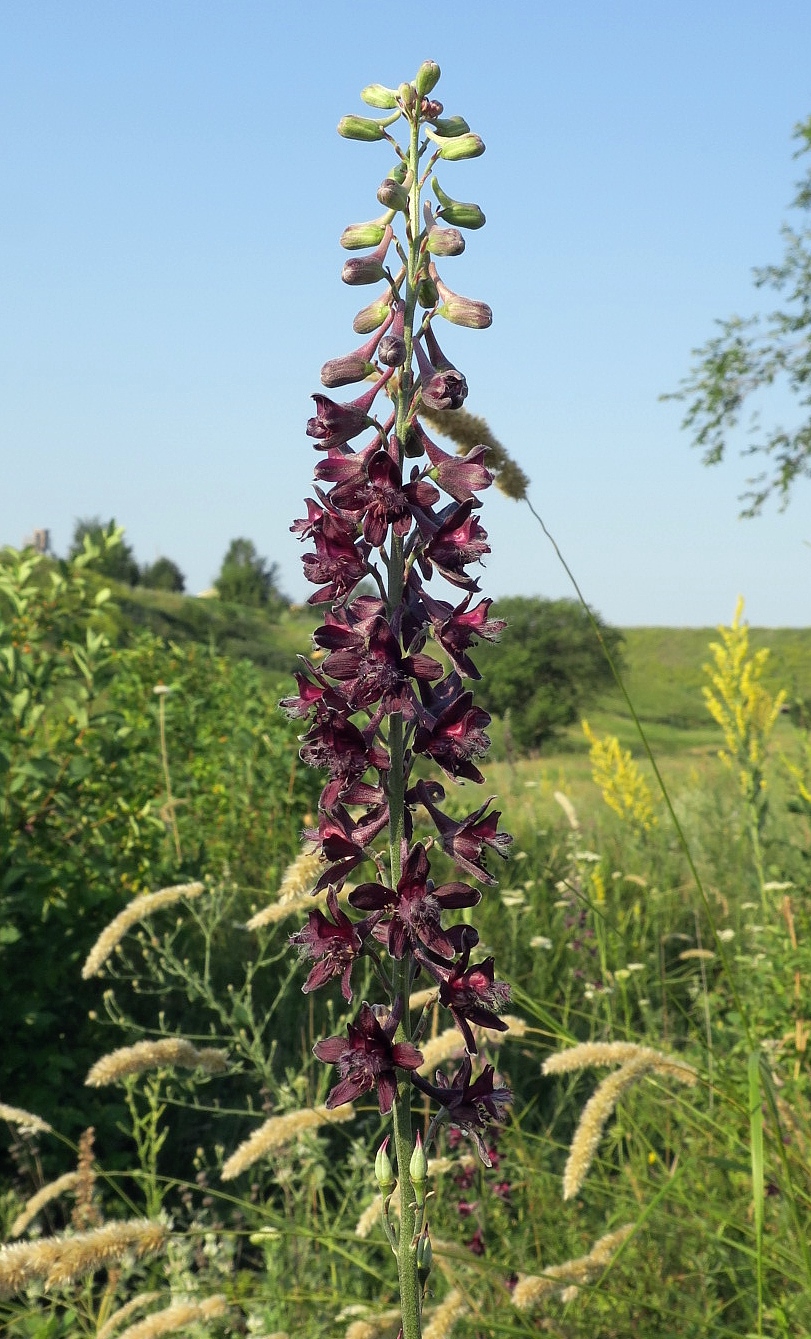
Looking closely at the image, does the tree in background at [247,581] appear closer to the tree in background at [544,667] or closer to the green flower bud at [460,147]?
the tree in background at [544,667]

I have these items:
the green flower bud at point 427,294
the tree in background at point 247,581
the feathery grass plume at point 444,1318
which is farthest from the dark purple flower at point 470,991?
the tree in background at point 247,581

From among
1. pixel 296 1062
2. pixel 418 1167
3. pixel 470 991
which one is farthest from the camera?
pixel 296 1062

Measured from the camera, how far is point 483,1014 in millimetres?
2045

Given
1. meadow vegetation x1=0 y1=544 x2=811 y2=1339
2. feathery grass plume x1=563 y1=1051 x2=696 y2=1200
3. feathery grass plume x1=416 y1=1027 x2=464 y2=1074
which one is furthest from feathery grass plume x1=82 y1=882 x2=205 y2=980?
feathery grass plume x1=563 y1=1051 x2=696 y2=1200

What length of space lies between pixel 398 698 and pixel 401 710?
3 centimetres

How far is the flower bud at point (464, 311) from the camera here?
7.16 ft

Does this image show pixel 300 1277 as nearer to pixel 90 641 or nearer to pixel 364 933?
pixel 364 933

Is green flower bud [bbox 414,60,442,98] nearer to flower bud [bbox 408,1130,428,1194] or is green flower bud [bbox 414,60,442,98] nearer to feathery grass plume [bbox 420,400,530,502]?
feathery grass plume [bbox 420,400,530,502]

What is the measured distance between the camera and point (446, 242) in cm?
211

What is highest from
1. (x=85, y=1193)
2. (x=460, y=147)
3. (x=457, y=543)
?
(x=460, y=147)

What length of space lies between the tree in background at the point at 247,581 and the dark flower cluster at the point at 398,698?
53302 millimetres

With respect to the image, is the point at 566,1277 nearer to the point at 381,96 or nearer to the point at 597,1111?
the point at 597,1111

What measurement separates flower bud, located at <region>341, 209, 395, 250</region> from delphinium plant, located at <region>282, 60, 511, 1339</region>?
0.07 m

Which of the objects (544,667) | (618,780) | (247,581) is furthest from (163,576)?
(618,780)
